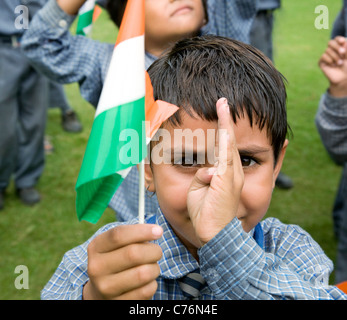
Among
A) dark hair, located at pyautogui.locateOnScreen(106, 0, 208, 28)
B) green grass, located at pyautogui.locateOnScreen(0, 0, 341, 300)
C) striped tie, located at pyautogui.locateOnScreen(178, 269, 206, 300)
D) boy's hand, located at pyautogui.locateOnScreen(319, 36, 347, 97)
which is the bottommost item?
green grass, located at pyautogui.locateOnScreen(0, 0, 341, 300)

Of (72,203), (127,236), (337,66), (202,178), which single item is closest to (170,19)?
(337,66)

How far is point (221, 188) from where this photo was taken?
79cm

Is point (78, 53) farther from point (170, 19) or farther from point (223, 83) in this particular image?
point (223, 83)

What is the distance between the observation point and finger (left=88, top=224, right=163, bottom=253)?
0.76 metres

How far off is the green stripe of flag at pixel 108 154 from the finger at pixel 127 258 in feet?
0.22

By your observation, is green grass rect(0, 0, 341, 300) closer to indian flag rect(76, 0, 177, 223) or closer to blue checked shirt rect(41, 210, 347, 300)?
blue checked shirt rect(41, 210, 347, 300)

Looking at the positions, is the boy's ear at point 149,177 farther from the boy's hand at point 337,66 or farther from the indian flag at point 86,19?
the boy's hand at point 337,66

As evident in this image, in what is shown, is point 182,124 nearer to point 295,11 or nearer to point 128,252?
point 128,252

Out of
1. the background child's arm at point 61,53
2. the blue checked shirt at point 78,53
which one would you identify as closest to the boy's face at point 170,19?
the blue checked shirt at point 78,53

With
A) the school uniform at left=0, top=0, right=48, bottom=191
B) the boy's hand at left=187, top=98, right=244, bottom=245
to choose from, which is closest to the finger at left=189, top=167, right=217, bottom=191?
the boy's hand at left=187, top=98, right=244, bottom=245

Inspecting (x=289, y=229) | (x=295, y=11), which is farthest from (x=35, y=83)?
(x=295, y=11)

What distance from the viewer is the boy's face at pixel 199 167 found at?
913mm

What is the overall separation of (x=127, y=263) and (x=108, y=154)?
0.57ft

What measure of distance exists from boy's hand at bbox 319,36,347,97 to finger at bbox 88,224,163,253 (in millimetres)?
1060
